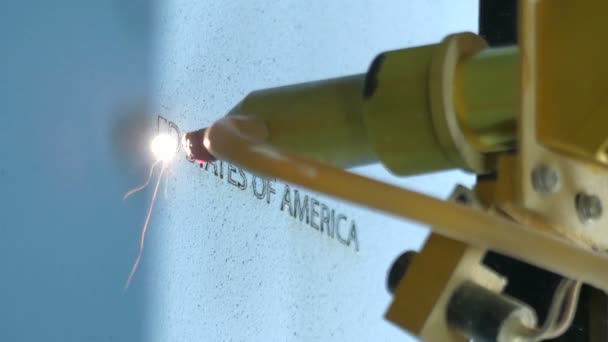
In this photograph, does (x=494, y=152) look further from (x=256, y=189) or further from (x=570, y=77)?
(x=256, y=189)

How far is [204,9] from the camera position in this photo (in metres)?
0.46

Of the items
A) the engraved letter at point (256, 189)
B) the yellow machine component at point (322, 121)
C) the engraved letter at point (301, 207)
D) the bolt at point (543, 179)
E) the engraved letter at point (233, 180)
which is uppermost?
the yellow machine component at point (322, 121)

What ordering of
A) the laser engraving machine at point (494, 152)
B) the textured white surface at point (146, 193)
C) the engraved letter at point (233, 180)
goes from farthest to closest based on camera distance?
the engraved letter at point (233, 180)
the textured white surface at point (146, 193)
the laser engraving machine at point (494, 152)

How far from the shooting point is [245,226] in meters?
0.47

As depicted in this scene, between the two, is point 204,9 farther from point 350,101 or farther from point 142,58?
point 350,101

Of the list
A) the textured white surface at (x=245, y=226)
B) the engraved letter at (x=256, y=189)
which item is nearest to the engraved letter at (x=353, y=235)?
the textured white surface at (x=245, y=226)

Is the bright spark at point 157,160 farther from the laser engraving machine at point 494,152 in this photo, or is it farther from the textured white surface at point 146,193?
the laser engraving machine at point 494,152

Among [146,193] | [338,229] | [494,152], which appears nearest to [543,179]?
[494,152]

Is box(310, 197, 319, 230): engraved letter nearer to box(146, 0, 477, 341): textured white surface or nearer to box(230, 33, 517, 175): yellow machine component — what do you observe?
box(146, 0, 477, 341): textured white surface

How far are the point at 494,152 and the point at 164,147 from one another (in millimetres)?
241

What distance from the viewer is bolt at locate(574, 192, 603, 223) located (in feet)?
0.83

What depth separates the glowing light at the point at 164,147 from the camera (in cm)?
43

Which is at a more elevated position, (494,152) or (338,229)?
(494,152)

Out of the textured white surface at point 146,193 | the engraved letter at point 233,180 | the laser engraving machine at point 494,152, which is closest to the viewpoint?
the laser engraving machine at point 494,152
